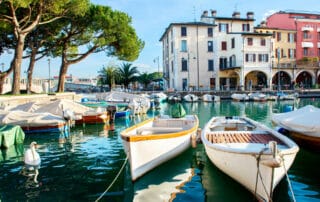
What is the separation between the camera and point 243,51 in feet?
165

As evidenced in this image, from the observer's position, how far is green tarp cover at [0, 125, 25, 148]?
1336 centimetres

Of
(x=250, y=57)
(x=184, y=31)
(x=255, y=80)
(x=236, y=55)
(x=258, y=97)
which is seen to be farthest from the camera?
(x=255, y=80)

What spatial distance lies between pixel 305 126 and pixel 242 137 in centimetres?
307

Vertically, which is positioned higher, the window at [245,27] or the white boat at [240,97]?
the window at [245,27]

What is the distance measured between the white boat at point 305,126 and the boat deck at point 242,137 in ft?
5.80

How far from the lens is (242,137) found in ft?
30.4

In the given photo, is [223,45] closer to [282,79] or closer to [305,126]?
[282,79]

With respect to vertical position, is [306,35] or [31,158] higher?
[306,35]

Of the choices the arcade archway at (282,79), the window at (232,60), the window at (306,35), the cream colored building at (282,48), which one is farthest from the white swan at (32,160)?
the window at (306,35)

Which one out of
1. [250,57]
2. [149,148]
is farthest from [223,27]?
[149,148]

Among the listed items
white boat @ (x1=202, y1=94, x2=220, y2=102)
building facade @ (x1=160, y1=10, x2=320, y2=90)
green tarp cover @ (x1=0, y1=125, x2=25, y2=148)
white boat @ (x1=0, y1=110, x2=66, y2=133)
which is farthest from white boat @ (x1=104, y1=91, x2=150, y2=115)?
building facade @ (x1=160, y1=10, x2=320, y2=90)

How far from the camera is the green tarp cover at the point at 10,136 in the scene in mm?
13364

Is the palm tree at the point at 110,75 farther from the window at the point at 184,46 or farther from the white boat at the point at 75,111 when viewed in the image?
the white boat at the point at 75,111

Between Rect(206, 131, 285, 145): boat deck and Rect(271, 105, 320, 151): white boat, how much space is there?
1.77 m
